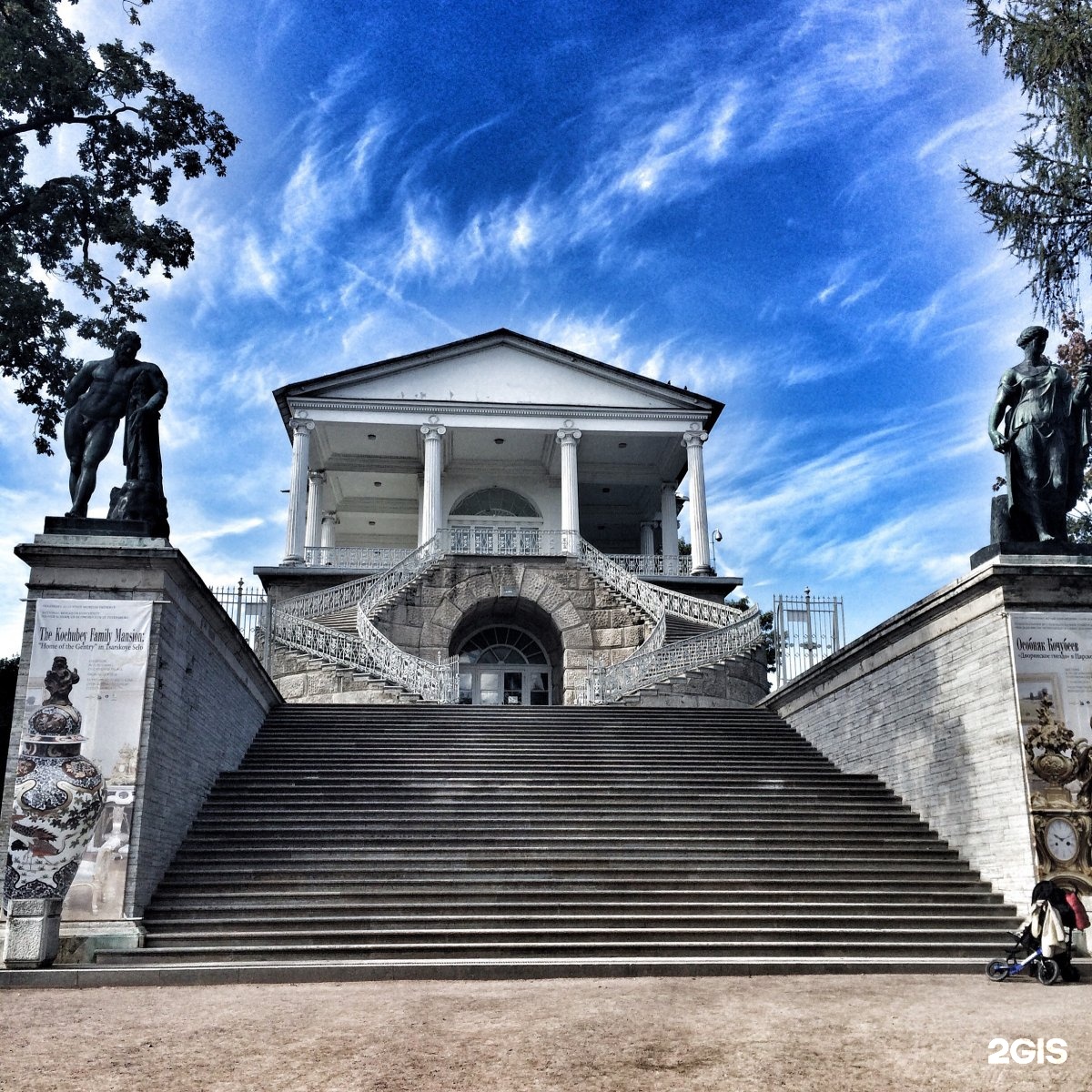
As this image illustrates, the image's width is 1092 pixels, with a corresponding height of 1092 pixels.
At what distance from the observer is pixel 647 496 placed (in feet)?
110

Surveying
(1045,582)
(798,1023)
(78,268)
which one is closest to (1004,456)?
(1045,582)

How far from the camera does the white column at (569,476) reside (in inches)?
1092

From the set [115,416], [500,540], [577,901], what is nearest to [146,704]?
[115,416]

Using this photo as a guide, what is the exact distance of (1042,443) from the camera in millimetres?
10492

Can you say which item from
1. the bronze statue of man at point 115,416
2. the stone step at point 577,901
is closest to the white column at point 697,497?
the stone step at point 577,901

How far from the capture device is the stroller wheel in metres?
7.75

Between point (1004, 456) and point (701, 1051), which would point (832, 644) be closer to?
point (1004, 456)

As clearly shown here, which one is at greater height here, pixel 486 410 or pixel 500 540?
pixel 486 410

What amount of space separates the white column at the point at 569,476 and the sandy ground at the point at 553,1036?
66.1 feet

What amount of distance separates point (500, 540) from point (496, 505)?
5.55 meters

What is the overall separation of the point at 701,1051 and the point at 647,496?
28427 millimetres

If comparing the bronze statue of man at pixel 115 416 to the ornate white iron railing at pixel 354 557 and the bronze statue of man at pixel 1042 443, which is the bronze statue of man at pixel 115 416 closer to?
the bronze statue of man at pixel 1042 443

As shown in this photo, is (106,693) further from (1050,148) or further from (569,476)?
(569,476)

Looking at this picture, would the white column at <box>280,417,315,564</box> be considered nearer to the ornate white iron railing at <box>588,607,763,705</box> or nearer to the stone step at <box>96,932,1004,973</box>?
the ornate white iron railing at <box>588,607,763,705</box>
